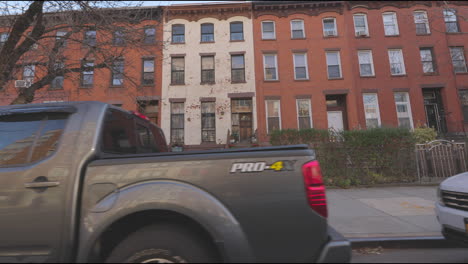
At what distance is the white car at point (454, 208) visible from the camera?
9.53ft

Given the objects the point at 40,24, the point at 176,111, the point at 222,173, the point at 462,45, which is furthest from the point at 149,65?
the point at 462,45

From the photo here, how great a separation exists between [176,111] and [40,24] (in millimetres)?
9986

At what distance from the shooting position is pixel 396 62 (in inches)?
664

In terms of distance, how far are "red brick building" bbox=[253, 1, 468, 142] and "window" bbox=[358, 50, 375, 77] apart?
0.07 meters

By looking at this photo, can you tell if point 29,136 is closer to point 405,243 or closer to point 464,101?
point 405,243

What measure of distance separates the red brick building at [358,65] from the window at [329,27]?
0.23 ft

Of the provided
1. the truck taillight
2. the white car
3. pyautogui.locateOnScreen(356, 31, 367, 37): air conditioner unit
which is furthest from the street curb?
pyautogui.locateOnScreen(356, 31, 367, 37): air conditioner unit

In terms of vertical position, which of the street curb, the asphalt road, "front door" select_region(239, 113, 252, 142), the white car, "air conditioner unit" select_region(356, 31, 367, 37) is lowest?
the asphalt road

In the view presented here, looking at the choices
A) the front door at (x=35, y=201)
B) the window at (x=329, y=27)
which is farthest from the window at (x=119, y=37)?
the window at (x=329, y=27)

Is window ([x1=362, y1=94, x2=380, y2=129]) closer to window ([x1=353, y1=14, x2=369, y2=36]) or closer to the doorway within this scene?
the doorway

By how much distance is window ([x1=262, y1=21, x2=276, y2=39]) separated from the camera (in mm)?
17261

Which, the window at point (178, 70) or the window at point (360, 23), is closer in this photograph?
the window at point (178, 70)

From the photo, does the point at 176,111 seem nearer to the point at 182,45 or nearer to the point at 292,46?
the point at 182,45

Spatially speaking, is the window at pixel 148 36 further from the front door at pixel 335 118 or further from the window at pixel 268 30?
the front door at pixel 335 118
